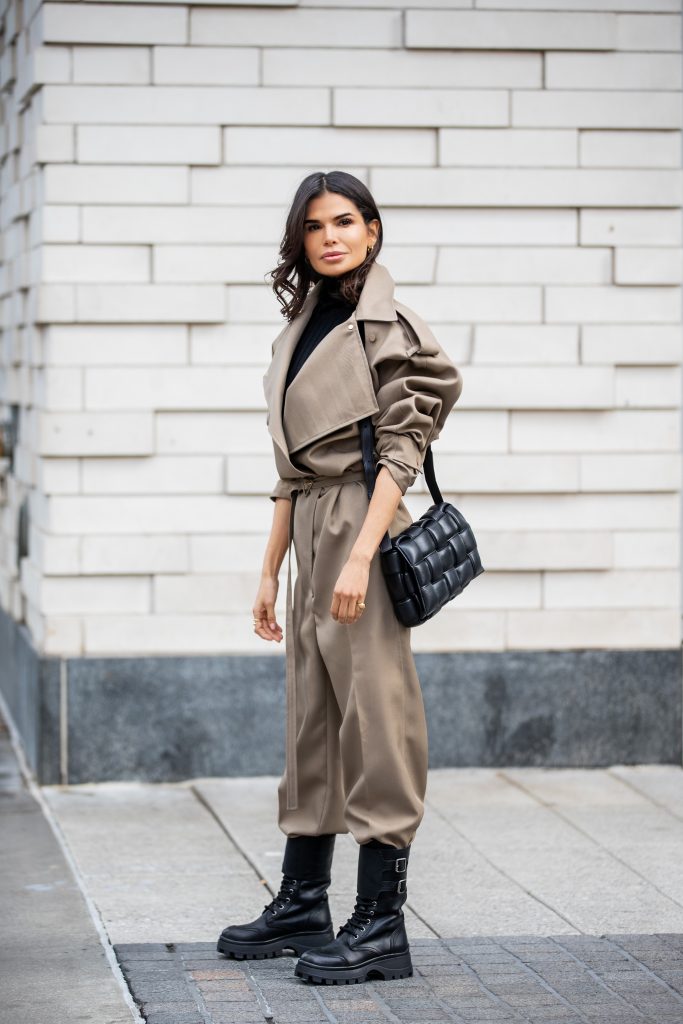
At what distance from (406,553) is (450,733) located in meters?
2.78

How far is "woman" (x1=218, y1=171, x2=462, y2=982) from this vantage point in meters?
4.46

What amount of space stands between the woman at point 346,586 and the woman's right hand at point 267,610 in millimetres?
162

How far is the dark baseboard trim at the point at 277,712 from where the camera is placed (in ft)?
22.5

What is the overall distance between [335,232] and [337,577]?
0.93 m

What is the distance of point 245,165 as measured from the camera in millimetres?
6855

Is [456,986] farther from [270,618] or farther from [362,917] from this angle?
[270,618]

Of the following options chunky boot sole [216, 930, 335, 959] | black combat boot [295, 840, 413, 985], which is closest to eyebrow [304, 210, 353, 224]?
black combat boot [295, 840, 413, 985]

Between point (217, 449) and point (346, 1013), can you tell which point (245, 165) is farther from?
point (346, 1013)

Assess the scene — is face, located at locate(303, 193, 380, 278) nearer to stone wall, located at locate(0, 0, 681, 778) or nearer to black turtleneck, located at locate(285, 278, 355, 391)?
black turtleneck, located at locate(285, 278, 355, 391)

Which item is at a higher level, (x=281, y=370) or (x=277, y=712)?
(x=281, y=370)

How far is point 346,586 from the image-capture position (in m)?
4.34

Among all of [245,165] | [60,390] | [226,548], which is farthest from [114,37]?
[226,548]

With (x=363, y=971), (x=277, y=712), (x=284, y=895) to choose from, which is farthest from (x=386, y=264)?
(x=363, y=971)

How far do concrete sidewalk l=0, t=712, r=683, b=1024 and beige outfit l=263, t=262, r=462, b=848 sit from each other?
0.46m
